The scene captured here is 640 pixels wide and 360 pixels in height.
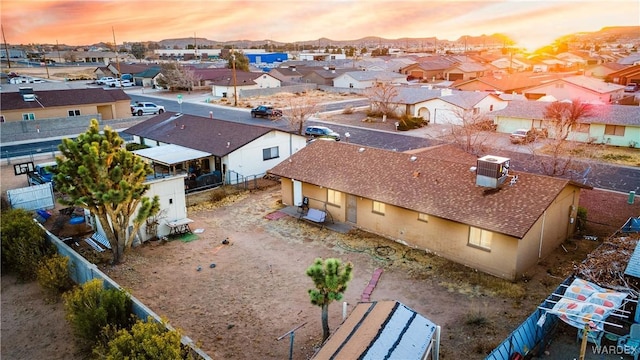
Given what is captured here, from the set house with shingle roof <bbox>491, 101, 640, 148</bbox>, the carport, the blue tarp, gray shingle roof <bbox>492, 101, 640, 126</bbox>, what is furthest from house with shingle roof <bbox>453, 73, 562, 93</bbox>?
the carport

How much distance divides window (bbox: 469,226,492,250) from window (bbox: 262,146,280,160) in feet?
58.6

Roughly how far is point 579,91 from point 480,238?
45.6 meters

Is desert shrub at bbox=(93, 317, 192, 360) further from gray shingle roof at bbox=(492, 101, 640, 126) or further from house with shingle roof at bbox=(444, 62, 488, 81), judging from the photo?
house with shingle roof at bbox=(444, 62, 488, 81)

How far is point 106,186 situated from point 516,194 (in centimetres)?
1726

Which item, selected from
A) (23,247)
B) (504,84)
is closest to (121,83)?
(504,84)

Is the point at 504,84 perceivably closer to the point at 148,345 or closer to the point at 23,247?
the point at 23,247

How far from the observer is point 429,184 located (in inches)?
846

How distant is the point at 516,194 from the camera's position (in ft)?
63.1

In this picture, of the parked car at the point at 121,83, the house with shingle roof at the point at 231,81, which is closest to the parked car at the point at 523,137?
the house with shingle roof at the point at 231,81

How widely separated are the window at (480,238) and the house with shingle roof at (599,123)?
2617 cm

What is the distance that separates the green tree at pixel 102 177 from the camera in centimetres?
1778

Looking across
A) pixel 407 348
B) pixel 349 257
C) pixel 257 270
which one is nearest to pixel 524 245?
pixel 349 257

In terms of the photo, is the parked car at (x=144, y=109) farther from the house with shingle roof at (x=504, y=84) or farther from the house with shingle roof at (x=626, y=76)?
the house with shingle roof at (x=626, y=76)

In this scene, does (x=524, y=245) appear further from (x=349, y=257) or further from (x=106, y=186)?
(x=106, y=186)
